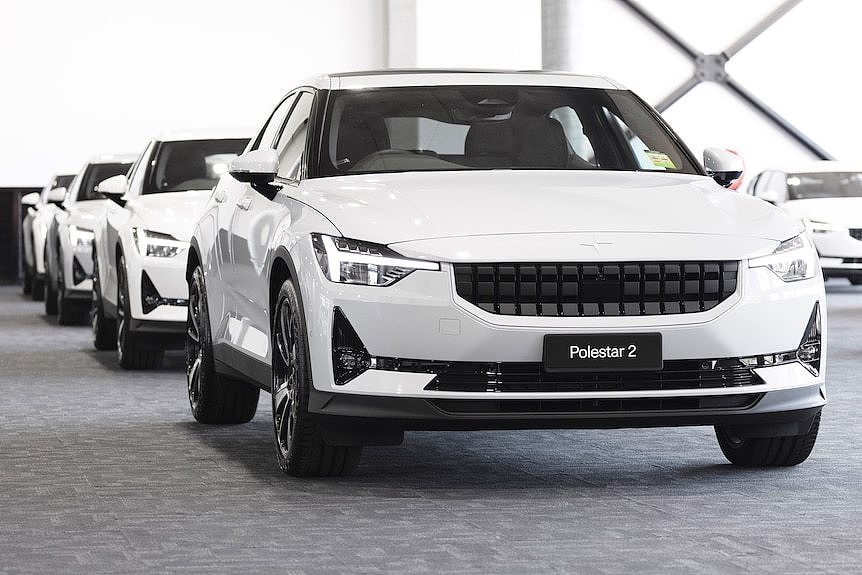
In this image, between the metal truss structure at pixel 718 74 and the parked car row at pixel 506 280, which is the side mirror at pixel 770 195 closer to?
the metal truss structure at pixel 718 74

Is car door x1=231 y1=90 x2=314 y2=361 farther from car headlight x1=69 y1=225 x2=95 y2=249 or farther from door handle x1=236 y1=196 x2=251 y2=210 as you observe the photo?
car headlight x1=69 y1=225 x2=95 y2=249

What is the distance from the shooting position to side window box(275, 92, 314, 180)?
749 cm

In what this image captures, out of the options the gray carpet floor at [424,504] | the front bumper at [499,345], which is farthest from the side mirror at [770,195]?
the front bumper at [499,345]

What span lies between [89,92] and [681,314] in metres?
22.8

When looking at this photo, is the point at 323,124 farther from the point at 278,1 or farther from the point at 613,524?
the point at 278,1

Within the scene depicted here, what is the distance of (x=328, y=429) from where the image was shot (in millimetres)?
6465

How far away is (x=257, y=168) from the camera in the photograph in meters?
7.27

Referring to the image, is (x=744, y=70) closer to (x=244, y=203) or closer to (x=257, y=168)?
(x=244, y=203)

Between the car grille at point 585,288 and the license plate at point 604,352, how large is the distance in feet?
0.30

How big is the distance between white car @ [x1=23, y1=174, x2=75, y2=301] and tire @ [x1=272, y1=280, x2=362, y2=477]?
12.9m

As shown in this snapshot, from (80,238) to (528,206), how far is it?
10153 millimetres

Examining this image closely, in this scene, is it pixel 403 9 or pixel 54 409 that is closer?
pixel 54 409

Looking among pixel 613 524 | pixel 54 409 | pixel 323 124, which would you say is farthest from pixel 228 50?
pixel 613 524

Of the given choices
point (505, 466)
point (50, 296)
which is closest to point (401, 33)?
point (50, 296)
